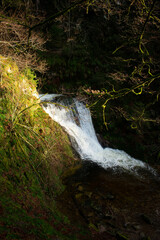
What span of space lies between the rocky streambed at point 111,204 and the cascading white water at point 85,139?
116 cm

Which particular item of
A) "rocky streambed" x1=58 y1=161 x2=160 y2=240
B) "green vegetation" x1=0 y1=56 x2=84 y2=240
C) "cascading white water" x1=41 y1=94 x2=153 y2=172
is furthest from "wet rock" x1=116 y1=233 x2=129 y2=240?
"cascading white water" x1=41 y1=94 x2=153 y2=172

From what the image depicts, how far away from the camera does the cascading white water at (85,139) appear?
318 inches

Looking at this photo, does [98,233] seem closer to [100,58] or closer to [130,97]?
[130,97]

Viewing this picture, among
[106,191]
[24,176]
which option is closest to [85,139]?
[106,191]

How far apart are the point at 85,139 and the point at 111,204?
421cm

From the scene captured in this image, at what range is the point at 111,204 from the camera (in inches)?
194

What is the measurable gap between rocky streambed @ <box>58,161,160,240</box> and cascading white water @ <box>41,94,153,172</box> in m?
1.16

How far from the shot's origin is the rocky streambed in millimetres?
3967

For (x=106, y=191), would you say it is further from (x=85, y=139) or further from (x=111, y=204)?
(x=85, y=139)

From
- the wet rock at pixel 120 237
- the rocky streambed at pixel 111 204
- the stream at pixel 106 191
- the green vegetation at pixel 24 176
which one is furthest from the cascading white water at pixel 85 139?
the wet rock at pixel 120 237

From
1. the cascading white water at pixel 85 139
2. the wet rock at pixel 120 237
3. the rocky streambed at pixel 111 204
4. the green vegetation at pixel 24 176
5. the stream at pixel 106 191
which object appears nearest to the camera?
the green vegetation at pixel 24 176

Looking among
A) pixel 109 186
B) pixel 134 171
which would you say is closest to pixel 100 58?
pixel 134 171

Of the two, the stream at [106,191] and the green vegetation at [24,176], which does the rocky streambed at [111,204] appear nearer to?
the stream at [106,191]

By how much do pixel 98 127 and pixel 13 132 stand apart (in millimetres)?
7768
